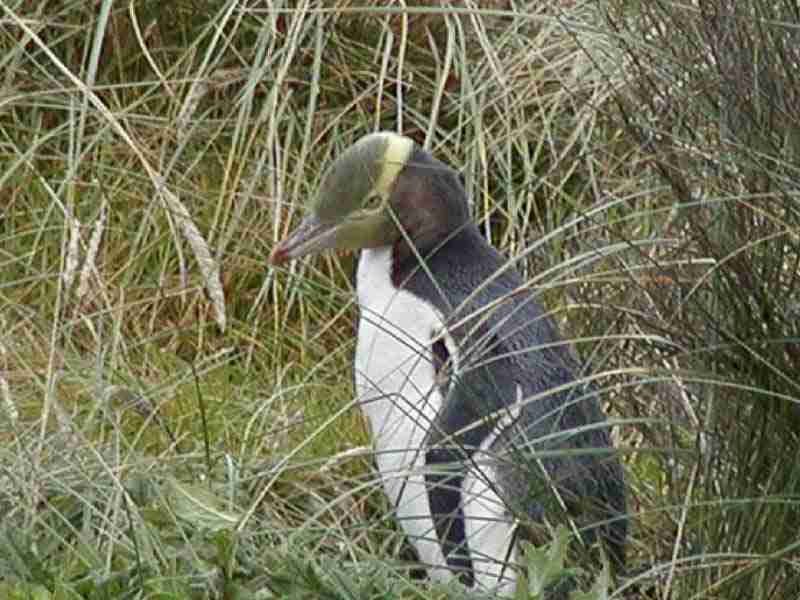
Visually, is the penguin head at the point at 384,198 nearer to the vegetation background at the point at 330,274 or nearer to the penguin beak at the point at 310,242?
the penguin beak at the point at 310,242

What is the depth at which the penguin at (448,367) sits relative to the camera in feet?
9.98

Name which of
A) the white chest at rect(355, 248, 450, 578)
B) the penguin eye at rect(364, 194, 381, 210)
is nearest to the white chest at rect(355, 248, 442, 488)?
the white chest at rect(355, 248, 450, 578)

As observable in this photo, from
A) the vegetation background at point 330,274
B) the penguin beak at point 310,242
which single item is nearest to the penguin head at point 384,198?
the penguin beak at point 310,242

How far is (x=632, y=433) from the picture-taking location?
3.69 meters

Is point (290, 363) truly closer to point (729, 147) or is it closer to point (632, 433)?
point (632, 433)

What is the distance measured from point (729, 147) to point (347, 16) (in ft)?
6.68

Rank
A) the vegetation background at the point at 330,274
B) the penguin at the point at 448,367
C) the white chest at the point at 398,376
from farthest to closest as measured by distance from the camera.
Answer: the white chest at the point at 398,376
the penguin at the point at 448,367
the vegetation background at the point at 330,274

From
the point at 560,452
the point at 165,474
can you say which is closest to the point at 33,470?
the point at 165,474

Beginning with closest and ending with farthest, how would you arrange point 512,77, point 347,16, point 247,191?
point 247,191, point 512,77, point 347,16

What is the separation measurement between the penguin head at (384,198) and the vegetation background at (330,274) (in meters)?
0.13

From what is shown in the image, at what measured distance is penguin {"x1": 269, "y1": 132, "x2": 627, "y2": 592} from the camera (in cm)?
304

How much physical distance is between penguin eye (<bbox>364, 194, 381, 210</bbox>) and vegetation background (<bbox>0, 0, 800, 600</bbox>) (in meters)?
0.17

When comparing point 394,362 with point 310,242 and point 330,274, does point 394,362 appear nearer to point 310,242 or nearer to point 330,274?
point 310,242

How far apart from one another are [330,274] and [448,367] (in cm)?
127
